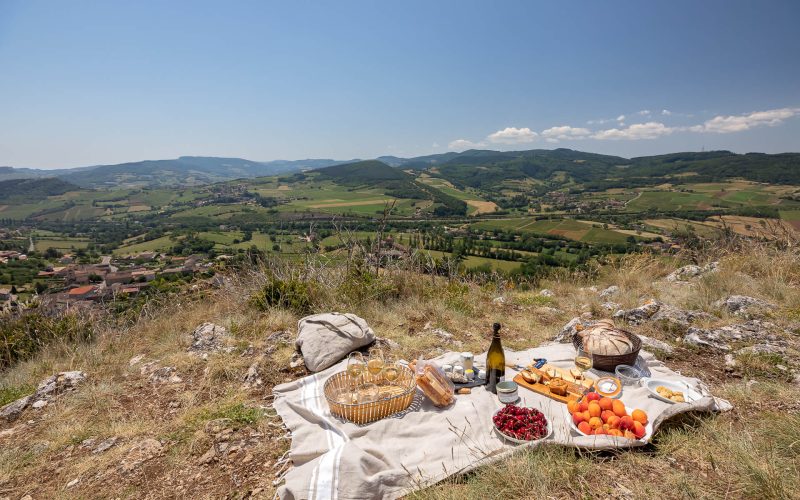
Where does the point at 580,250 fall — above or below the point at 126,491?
below

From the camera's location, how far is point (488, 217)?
5653 cm

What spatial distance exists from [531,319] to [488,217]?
52.2 meters

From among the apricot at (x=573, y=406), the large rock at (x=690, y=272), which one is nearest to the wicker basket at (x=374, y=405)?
the apricot at (x=573, y=406)

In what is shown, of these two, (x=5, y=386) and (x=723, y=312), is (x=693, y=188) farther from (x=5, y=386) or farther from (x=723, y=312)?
(x=5, y=386)

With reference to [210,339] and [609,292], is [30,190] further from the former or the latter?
[609,292]

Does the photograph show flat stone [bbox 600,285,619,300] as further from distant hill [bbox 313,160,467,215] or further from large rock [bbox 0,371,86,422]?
distant hill [bbox 313,160,467,215]

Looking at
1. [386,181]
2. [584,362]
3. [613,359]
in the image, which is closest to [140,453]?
[584,362]

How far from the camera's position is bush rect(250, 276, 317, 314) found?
602 cm

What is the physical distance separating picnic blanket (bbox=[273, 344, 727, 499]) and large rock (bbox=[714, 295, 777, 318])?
2.79m

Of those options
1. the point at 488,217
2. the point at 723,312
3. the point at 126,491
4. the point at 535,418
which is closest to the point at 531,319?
the point at 723,312

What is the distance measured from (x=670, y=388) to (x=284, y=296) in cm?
536

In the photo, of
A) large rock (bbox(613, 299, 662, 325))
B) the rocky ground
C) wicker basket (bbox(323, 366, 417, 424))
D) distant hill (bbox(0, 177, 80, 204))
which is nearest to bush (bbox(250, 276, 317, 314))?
the rocky ground

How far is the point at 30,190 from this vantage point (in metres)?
103

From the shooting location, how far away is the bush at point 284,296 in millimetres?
6016
